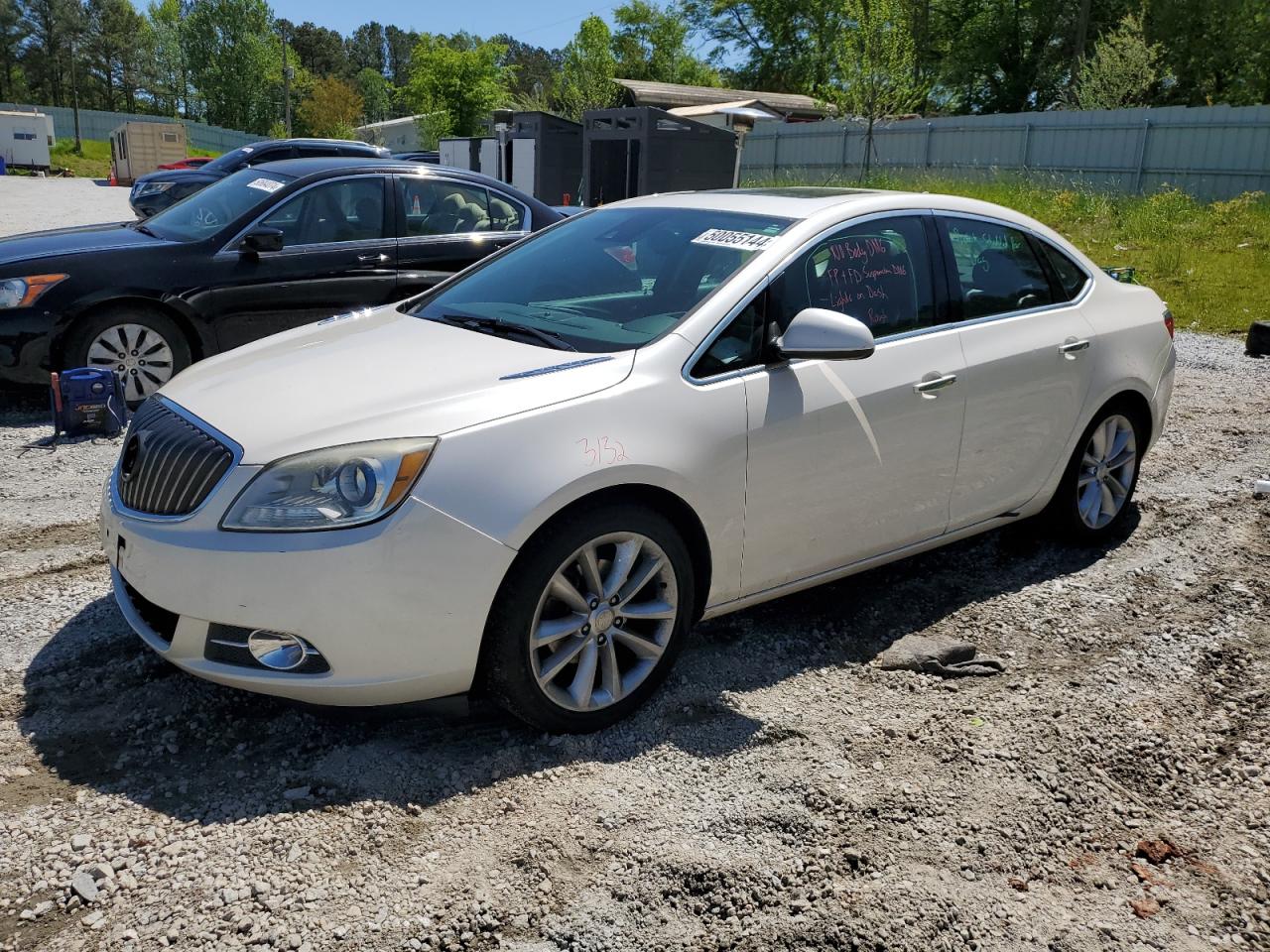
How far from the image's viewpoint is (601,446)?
3.16 metres

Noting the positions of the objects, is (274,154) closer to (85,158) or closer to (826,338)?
(826,338)

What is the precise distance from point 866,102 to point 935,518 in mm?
26306

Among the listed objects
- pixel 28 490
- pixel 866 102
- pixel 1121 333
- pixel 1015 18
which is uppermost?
pixel 1015 18

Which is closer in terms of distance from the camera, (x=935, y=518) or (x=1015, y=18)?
(x=935, y=518)

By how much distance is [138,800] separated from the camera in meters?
2.93

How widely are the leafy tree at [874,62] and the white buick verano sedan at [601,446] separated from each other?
79.7ft

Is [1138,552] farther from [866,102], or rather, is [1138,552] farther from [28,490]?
[866,102]

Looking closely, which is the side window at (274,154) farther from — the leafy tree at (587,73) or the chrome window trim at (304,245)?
the leafy tree at (587,73)

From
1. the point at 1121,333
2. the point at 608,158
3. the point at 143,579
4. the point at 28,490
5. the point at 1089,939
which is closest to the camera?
the point at 1089,939

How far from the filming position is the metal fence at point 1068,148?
2262 cm

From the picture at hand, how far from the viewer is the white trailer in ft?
154

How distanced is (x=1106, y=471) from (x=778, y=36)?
61.0m

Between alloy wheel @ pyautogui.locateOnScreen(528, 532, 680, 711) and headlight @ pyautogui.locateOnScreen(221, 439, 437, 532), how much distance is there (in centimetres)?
54

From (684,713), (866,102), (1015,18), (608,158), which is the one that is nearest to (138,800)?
(684,713)
